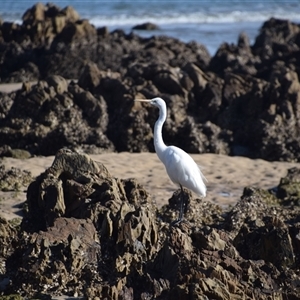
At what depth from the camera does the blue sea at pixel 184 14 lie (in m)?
36.4

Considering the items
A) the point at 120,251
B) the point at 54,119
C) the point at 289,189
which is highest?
the point at 120,251

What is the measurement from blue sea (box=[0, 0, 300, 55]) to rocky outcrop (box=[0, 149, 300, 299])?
80.5ft

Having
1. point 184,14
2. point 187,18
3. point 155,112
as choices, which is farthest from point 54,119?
point 184,14

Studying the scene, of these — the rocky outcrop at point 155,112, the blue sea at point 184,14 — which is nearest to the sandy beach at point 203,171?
the rocky outcrop at point 155,112

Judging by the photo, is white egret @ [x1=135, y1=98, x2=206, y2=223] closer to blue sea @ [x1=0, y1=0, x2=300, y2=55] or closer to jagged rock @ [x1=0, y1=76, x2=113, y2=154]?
jagged rock @ [x1=0, y1=76, x2=113, y2=154]

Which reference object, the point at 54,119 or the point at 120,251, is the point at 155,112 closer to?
the point at 54,119

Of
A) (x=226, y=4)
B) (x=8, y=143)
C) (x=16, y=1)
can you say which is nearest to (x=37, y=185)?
(x=8, y=143)

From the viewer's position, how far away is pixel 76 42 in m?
23.5

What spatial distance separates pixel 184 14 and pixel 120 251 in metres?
35.4

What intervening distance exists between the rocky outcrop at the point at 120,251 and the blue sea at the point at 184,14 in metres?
24.5

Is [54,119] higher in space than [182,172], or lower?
lower

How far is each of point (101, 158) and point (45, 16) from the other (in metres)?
13.6

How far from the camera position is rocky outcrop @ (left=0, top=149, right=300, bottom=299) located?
6.89 m

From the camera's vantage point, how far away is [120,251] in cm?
792
